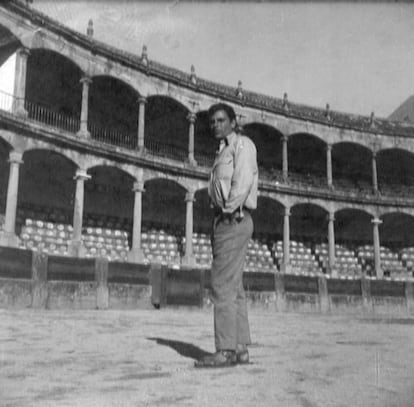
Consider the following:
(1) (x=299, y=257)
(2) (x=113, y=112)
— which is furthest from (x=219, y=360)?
(1) (x=299, y=257)

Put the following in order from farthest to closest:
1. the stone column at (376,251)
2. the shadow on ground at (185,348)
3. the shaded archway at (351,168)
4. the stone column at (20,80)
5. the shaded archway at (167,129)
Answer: the shaded archway at (351,168), the stone column at (376,251), the shaded archway at (167,129), the stone column at (20,80), the shadow on ground at (185,348)

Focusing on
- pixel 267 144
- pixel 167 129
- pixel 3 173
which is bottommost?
pixel 3 173

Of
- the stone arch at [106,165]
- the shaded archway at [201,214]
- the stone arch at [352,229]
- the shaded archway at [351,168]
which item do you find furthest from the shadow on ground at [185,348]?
the shaded archway at [351,168]

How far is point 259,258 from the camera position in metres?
25.2

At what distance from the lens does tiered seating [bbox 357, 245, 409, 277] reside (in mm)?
27527

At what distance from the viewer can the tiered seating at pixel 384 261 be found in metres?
27.5

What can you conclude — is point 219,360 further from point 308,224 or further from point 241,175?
point 308,224

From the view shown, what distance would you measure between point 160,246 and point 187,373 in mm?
20496

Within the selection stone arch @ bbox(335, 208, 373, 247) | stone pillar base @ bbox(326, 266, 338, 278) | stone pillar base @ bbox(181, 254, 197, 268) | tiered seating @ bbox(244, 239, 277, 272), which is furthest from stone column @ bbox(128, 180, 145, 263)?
stone arch @ bbox(335, 208, 373, 247)

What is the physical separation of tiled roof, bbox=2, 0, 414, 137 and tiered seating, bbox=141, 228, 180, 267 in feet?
22.7

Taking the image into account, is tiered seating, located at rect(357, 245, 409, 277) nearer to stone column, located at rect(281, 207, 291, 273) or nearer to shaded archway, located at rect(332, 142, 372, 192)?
shaded archway, located at rect(332, 142, 372, 192)

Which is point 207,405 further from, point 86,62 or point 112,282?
point 86,62

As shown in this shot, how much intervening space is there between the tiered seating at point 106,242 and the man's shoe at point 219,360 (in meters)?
17.4

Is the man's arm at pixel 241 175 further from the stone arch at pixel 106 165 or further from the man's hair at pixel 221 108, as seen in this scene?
the stone arch at pixel 106 165
